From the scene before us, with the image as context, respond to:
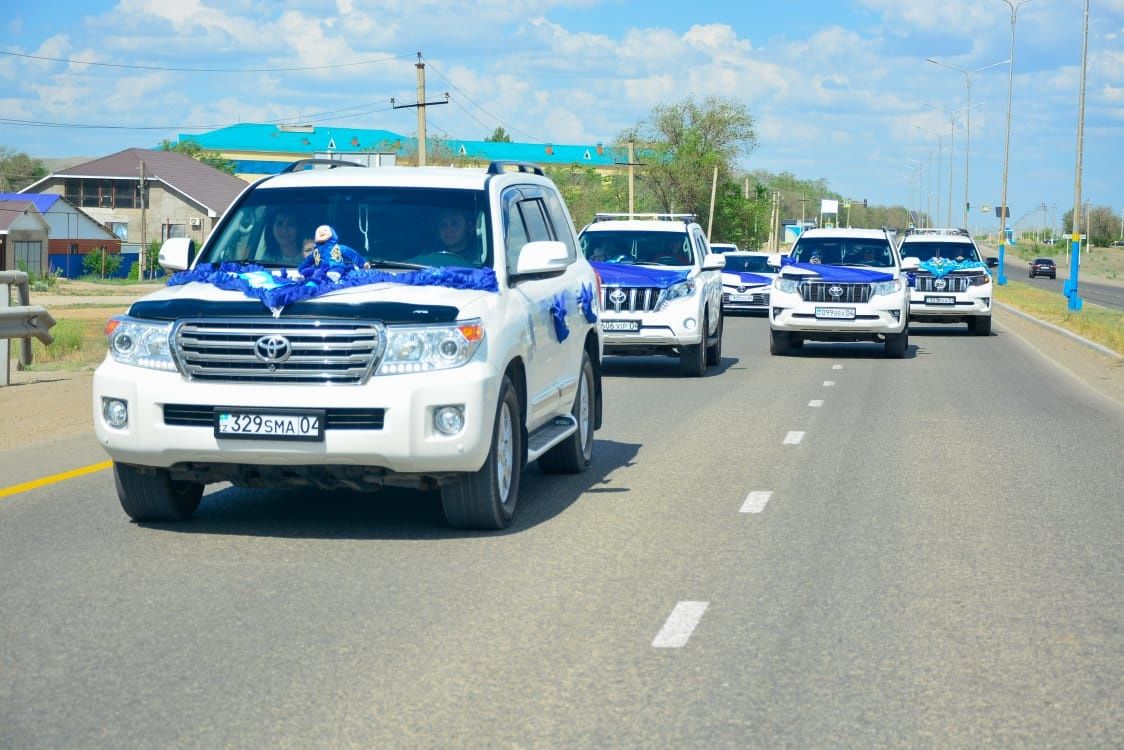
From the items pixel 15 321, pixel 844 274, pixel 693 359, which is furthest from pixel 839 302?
pixel 15 321

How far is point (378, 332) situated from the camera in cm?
770

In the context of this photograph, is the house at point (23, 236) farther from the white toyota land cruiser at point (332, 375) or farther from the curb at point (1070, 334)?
the white toyota land cruiser at point (332, 375)

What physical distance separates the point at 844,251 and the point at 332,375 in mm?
17753

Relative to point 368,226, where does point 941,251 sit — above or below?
below

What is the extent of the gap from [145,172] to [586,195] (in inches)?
1369

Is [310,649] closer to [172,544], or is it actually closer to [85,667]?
[85,667]

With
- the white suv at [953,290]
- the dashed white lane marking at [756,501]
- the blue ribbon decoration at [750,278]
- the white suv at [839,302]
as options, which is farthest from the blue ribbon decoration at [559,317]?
the blue ribbon decoration at [750,278]

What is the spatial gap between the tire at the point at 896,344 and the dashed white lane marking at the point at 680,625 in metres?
17.4

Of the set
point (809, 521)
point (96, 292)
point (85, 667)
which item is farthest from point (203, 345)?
point (96, 292)

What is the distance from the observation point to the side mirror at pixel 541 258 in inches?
342

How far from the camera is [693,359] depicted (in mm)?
19531

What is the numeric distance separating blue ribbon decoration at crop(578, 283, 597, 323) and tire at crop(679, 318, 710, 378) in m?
8.38

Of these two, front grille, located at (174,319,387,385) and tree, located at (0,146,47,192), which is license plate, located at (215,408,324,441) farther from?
tree, located at (0,146,47,192)

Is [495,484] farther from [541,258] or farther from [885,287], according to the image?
[885,287]
